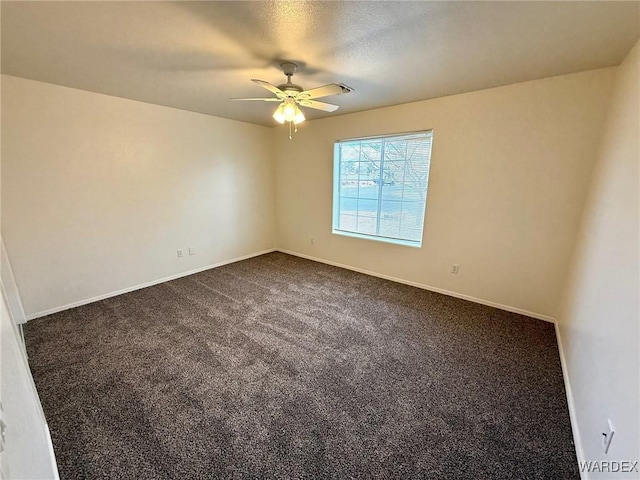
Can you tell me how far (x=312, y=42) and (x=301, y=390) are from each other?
2.36 m

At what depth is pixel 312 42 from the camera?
1749mm

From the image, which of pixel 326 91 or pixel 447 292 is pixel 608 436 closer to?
pixel 447 292

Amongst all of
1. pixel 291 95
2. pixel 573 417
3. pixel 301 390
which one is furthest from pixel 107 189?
pixel 573 417

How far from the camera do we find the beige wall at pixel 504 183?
231cm

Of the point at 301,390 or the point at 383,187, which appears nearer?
the point at 301,390

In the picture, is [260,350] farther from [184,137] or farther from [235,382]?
[184,137]

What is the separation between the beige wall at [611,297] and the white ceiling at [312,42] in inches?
19.9

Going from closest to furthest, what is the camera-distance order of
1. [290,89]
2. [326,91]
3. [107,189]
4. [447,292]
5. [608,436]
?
[608,436], [326,91], [290,89], [107,189], [447,292]

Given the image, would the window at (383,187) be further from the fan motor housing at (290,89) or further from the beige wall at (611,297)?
the fan motor housing at (290,89)

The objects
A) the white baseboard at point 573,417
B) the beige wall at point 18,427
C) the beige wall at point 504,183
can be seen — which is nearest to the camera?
the beige wall at point 18,427

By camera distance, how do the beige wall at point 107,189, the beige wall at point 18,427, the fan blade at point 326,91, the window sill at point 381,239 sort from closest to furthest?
the beige wall at point 18,427
the fan blade at point 326,91
the beige wall at point 107,189
the window sill at point 381,239

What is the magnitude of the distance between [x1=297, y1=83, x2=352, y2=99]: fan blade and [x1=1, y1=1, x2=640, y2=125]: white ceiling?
0.24 m

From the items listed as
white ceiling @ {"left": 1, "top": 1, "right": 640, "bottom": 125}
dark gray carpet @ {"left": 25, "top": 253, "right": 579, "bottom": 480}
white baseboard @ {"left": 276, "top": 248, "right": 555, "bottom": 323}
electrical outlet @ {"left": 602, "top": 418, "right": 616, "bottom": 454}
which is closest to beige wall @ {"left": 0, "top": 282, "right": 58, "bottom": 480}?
dark gray carpet @ {"left": 25, "top": 253, "right": 579, "bottom": 480}

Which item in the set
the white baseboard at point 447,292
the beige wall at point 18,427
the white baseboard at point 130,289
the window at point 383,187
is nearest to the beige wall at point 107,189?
the white baseboard at point 130,289
